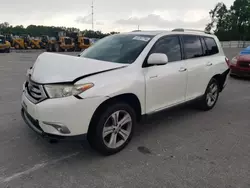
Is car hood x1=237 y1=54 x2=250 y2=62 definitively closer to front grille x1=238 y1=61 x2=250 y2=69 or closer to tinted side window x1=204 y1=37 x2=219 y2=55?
front grille x1=238 y1=61 x2=250 y2=69

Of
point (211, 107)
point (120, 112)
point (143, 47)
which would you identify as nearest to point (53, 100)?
point (120, 112)

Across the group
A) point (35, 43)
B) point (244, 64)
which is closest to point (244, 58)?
point (244, 64)

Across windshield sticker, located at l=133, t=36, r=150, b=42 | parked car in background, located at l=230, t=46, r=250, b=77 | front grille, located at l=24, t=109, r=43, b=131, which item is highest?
windshield sticker, located at l=133, t=36, r=150, b=42

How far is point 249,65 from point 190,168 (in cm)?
747

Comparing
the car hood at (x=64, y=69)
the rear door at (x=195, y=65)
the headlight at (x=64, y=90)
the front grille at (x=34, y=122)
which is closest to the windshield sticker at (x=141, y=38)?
the car hood at (x=64, y=69)

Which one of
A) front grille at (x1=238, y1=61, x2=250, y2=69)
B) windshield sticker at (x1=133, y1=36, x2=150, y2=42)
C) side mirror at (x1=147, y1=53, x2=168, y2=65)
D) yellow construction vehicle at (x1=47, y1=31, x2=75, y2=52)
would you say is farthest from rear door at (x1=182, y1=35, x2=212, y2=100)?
yellow construction vehicle at (x1=47, y1=31, x2=75, y2=52)

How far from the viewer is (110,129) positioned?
318cm

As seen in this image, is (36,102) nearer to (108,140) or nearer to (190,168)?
(108,140)

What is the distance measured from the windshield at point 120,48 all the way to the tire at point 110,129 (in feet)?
2.46

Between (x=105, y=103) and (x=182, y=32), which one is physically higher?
(x=182, y=32)

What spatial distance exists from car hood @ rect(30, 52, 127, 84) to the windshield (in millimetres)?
320

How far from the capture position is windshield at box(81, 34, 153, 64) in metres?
3.58

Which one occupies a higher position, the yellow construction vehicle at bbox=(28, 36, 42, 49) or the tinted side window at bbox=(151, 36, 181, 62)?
the yellow construction vehicle at bbox=(28, 36, 42, 49)

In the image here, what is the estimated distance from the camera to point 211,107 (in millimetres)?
5363
